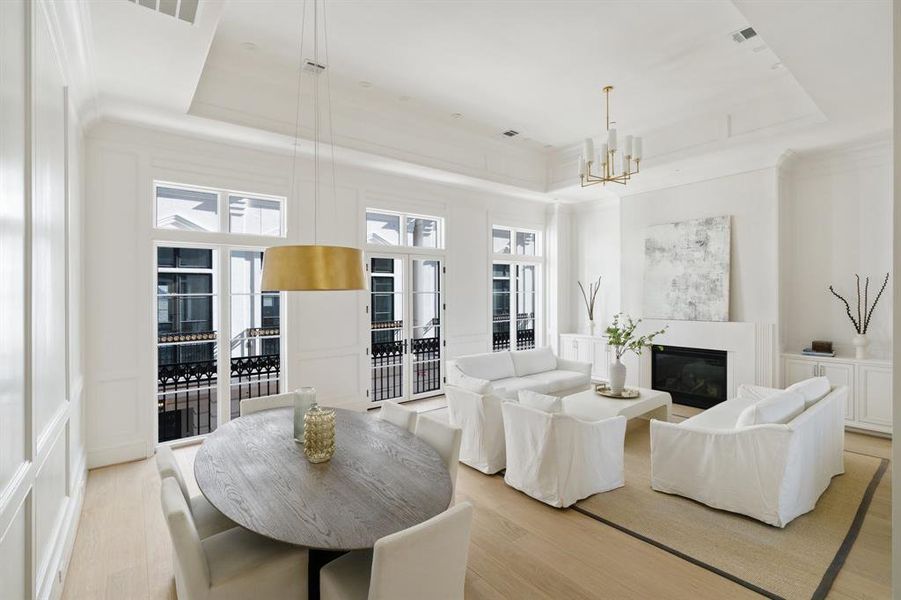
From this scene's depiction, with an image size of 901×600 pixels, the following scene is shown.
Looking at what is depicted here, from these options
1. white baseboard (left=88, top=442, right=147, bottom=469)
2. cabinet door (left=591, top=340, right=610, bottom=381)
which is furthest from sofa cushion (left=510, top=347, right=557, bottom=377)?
white baseboard (left=88, top=442, right=147, bottom=469)

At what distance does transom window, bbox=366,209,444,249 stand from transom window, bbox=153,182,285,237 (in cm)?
116

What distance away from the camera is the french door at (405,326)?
5.75 meters

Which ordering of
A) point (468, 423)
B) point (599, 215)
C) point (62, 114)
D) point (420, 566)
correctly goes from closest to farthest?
point (420, 566) < point (62, 114) < point (468, 423) < point (599, 215)

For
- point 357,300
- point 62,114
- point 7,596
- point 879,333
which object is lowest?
point 7,596

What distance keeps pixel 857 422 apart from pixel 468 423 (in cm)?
418

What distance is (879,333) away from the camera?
4812 millimetres

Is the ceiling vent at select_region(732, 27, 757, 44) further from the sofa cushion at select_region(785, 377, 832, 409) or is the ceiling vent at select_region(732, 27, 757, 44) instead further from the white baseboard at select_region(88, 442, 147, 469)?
the white baseboard at select_region(88, 442, 147, 469)

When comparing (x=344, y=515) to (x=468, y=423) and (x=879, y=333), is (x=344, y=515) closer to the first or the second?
(x=468, y=423)

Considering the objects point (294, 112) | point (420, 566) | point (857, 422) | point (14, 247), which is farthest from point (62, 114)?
point (857, 422)

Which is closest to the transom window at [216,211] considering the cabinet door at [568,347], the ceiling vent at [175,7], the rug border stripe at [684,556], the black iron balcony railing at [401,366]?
the black iron balcony railing at [401,366]

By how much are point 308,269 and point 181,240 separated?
295 cm

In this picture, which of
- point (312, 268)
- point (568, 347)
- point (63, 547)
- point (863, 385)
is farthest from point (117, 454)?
point (863, 385)

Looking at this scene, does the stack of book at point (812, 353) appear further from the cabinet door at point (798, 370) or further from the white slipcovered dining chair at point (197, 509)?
the white slipcovered dining chair at point (197, 509)

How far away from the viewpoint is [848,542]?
2.70m
